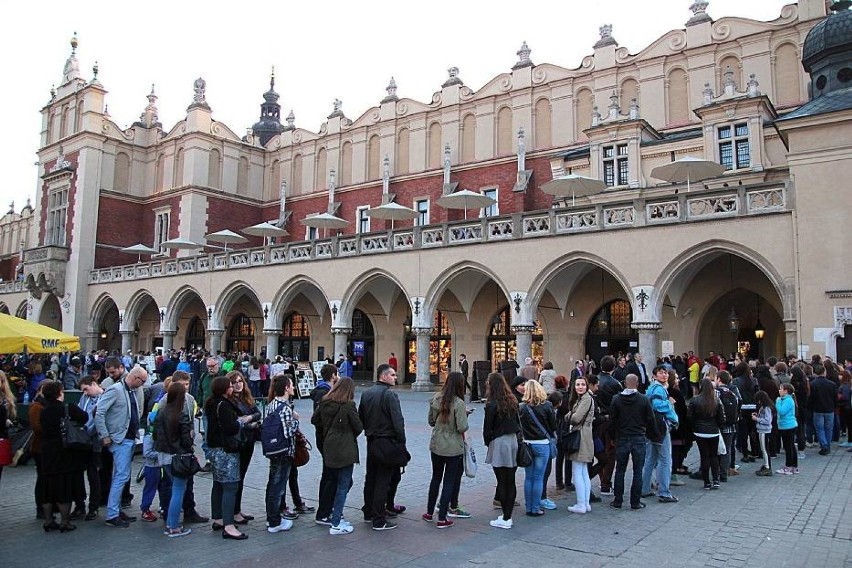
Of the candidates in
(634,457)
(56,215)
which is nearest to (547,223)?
(634,457)

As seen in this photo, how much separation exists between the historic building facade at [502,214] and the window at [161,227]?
0.36 ft

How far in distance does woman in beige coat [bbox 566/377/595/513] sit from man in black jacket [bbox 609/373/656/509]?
30 centimetres

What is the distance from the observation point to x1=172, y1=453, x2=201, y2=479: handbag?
631 centimetres

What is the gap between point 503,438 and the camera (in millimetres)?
6707

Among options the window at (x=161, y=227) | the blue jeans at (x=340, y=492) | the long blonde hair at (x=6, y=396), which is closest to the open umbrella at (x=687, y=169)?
the blue jeans at (x=340, y=492)

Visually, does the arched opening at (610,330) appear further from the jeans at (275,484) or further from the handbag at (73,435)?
the handbag at (73,435)

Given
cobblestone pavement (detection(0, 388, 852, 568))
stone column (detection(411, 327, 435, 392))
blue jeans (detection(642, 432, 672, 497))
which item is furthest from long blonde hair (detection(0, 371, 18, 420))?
stone column (detection(411, 327, 435, 392))

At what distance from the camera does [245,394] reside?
6.65m

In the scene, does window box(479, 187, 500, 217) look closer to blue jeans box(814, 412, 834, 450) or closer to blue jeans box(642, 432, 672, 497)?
blue jeans box(814, 412, 834, 450)

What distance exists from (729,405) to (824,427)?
355 centimetres

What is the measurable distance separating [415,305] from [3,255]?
42490 millimetres

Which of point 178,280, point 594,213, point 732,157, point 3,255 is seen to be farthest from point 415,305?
point 3,255

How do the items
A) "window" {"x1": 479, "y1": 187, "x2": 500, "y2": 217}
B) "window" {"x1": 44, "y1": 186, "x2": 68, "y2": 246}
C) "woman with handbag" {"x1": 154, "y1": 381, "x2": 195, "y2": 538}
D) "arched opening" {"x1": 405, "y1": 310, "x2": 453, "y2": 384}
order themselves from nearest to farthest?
"woman with handbag" {"x1": 154, "y1": 381, "x2": 195, "y2": 538} < "arched opening" {"x1": 405, "y1": 310, "x2": 453, "y2": 384} < "window" {"x1": 479, "y1": 187, "x2": 500, "y2": 217} < "window" {"x1": 44, "y1": 186, "x2": 68, "y2": 246}

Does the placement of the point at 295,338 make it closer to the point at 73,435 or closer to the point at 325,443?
the point at 73,435
